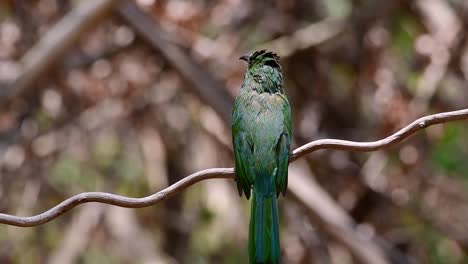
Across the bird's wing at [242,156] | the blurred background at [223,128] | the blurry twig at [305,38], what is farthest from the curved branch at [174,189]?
the blurry twig at [305,38]

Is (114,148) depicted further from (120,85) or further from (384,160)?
(384,160)

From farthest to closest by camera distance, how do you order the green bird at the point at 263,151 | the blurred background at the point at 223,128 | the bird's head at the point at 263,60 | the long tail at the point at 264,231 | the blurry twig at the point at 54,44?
1. the blurred background at the point at 223,128
2. the blurry twig at the point at 54,44
3. the bird's head at the point at 263,60
4. the green bird at the point at 263,151
5. the long tail at the point at 264,231

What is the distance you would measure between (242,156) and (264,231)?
1.33 feet

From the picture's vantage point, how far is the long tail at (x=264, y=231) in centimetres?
308

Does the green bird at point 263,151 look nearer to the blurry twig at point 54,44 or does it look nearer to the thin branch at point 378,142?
the thin branch at point 378,142

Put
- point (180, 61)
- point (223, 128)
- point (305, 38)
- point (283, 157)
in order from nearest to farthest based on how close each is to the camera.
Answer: point (283, 157)
point (180, 61)
point (223, 128)
point (305, 38)

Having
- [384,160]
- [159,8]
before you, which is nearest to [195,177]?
[159,8]

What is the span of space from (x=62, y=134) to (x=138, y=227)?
85 centimetres

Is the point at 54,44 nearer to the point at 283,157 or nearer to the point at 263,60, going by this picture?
the point at 263,60

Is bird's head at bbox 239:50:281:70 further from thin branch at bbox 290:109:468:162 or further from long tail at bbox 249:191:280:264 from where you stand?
thin branch at bbox 290:109:468:162

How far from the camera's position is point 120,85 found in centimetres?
670

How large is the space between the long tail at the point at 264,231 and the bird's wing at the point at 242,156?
54 mm

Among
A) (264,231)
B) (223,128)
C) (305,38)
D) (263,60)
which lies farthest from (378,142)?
(305,38)

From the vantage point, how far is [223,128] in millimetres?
6586
